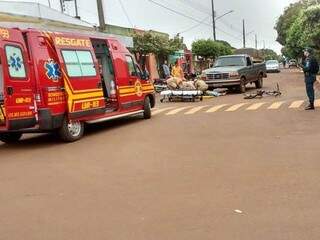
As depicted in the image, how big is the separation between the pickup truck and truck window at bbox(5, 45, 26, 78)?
622 inches

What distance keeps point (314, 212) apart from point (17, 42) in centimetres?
759

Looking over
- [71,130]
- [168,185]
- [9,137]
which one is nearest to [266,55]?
[9,137]

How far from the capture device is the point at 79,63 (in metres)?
13.2

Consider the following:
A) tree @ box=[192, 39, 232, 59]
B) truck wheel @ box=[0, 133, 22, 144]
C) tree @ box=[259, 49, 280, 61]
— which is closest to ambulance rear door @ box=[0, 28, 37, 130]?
truck wheel @ box=[0, 133, 22, 144]

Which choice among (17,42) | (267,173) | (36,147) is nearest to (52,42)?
(17,42)

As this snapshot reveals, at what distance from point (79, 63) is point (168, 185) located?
6.32 meters

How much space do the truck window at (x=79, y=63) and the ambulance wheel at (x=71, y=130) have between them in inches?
42.2

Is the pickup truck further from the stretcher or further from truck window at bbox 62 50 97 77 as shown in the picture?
truck window at bbox 62 50 97 77

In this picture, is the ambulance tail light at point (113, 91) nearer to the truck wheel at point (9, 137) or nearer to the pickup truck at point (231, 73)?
the truck wheel at point (9, 137)

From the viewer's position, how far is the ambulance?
37.3 feet

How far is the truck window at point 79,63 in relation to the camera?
12.8 meters

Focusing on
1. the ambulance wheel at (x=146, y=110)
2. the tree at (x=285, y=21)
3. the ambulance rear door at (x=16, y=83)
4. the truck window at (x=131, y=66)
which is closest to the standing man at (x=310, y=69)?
the ambulance wheel at (x=146, y=110)

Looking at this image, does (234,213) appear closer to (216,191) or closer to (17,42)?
(216,191)

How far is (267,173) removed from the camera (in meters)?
8.12
